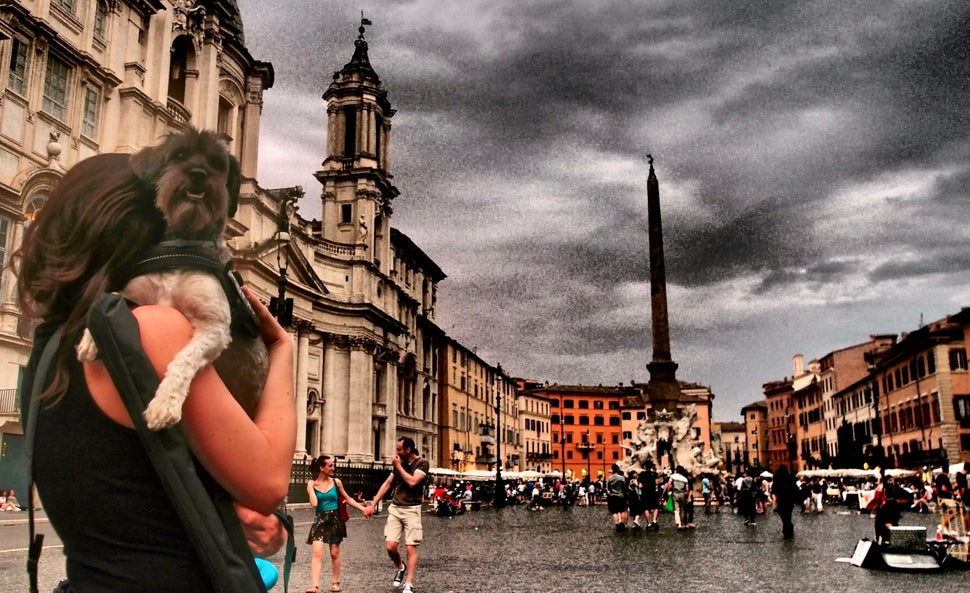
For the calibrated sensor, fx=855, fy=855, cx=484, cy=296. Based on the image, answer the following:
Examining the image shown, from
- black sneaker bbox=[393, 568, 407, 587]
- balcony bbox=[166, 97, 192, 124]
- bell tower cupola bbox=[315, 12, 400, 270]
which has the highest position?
bell tower cupola bbox=[315, 12, 400, 270]

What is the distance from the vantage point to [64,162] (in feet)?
83.0

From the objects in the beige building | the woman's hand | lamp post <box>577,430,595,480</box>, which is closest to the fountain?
the woman's hand

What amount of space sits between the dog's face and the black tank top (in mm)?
349

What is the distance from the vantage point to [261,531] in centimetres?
175

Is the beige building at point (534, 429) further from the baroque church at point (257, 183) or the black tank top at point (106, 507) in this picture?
the black tank top at point (106, 507)

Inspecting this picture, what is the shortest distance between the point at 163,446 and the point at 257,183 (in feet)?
150

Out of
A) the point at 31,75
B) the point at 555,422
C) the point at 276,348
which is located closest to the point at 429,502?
the point at 31,75

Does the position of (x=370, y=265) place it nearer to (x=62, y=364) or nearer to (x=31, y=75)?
(x=31, y=75)

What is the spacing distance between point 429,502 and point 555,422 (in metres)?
77.6

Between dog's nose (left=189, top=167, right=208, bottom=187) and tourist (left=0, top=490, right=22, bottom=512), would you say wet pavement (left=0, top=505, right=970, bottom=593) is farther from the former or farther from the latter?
dog's nose (left=189, top=167, right=208, bottom=187)

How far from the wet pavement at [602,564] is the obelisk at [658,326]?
61.3 ft

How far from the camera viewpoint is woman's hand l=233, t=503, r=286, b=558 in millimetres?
1705

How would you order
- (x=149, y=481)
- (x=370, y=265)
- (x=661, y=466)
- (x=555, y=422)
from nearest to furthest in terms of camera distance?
1. (x=149, y=481)
2. (x=661, y=466)
3. (x=370, y=265)
4. (x=555, y=422)

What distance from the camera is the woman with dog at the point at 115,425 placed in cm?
156
